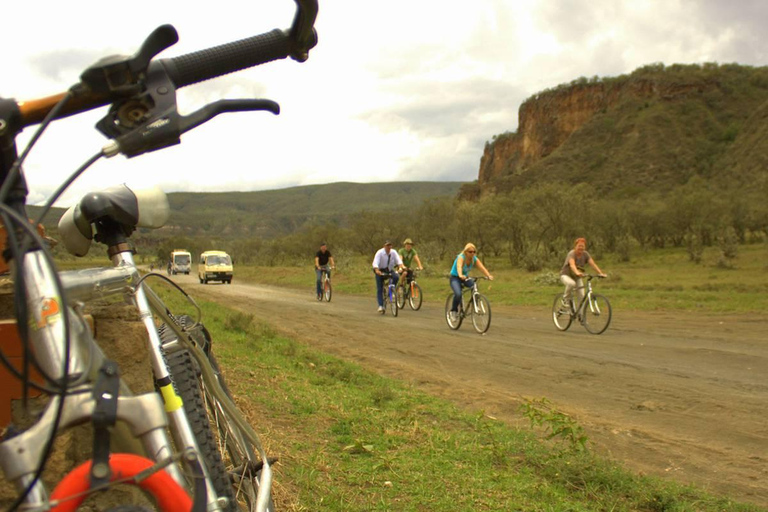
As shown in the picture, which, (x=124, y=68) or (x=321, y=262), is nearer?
(x=124, y=68)

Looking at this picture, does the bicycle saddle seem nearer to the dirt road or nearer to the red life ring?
the red life ring

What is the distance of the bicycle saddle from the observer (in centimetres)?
217

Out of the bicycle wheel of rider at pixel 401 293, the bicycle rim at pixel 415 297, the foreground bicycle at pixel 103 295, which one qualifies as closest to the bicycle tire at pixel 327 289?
the bicycle wheel of rider at pixel 401 293

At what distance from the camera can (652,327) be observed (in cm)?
1388

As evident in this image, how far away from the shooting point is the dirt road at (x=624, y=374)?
5.54 m

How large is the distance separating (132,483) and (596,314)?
12.7 m

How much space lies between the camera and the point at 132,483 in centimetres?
145

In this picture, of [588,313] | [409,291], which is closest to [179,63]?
[588,313]

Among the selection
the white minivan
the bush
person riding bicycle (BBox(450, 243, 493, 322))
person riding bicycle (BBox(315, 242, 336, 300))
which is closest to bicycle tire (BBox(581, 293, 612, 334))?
person riding bicycle (BBox(450, 243, 493, 322))

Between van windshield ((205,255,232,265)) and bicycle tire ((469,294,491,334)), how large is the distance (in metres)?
29.1

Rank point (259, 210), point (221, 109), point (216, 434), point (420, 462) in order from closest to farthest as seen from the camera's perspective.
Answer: point (221, 109) → point (216, 434) → point (420, 462) → point (259, 210)

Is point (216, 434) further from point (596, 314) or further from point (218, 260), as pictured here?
point (218, 260)

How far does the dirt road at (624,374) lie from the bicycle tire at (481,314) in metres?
0.20

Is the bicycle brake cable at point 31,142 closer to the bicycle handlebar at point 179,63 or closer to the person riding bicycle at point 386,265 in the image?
the bicycle handlebar at point 179,63
